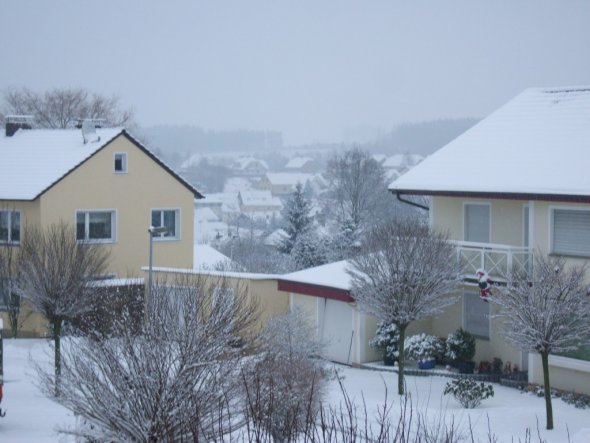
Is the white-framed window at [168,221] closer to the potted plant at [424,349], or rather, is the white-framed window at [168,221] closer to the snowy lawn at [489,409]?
the snowy lawn at [489,409]

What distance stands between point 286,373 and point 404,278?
23.6 feet

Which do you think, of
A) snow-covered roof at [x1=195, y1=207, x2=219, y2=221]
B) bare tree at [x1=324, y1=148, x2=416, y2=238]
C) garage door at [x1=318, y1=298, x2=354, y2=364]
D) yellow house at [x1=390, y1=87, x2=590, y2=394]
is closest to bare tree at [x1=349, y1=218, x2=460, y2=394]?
yellow house at [x1=390, y1=87, x2=590, y2=394]

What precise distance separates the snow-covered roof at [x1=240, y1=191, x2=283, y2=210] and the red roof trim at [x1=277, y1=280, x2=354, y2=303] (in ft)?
412

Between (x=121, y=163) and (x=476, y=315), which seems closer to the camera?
(x=476, y=315)

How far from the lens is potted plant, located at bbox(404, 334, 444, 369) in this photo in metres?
25.2

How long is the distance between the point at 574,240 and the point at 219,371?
42.8 ft

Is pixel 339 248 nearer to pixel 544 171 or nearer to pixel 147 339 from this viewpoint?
pixel 544 171

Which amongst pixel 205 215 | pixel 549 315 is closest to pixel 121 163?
pixel 549 315

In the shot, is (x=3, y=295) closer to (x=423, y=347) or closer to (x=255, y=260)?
(x=423, y=347)

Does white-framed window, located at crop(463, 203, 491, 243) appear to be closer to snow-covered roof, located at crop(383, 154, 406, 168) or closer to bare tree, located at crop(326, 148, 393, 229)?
bare tree, located at crop(326, 148, 393, 229)

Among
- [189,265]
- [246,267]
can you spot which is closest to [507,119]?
[189,265]

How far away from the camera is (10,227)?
1385 inches

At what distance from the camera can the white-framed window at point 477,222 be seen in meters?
25.9

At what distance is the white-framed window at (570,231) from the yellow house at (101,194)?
17.3 meters
